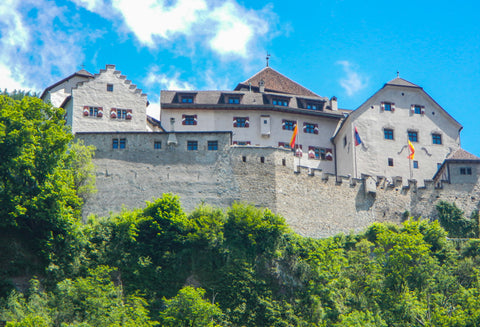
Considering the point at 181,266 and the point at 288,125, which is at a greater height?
the point at 288,125

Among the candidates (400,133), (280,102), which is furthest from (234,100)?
(400,133)

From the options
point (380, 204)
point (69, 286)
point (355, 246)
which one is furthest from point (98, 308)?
point (380, 204)

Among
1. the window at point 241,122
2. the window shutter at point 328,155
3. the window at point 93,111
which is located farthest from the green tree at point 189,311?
the window shutter at point 328,155

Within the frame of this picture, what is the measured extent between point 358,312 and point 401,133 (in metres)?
20.8

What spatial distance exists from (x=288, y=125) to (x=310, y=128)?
6.08 feet

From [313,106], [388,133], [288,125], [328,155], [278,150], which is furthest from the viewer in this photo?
[313,106]

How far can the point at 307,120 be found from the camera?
61656mm

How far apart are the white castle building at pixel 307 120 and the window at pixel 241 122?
7 cm

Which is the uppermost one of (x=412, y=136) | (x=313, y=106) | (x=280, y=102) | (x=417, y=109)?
(x=280, y=102)

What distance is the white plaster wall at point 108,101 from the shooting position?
182 ft

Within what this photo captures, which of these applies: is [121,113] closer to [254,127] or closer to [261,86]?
[254,127]

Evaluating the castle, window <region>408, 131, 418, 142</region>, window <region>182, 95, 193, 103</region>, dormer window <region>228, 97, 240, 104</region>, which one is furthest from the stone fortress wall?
window <region>408, 131, 418, 142</region>

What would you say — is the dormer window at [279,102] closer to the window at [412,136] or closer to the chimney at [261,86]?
the chimney at [261,86]

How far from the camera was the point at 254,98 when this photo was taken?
201ft
